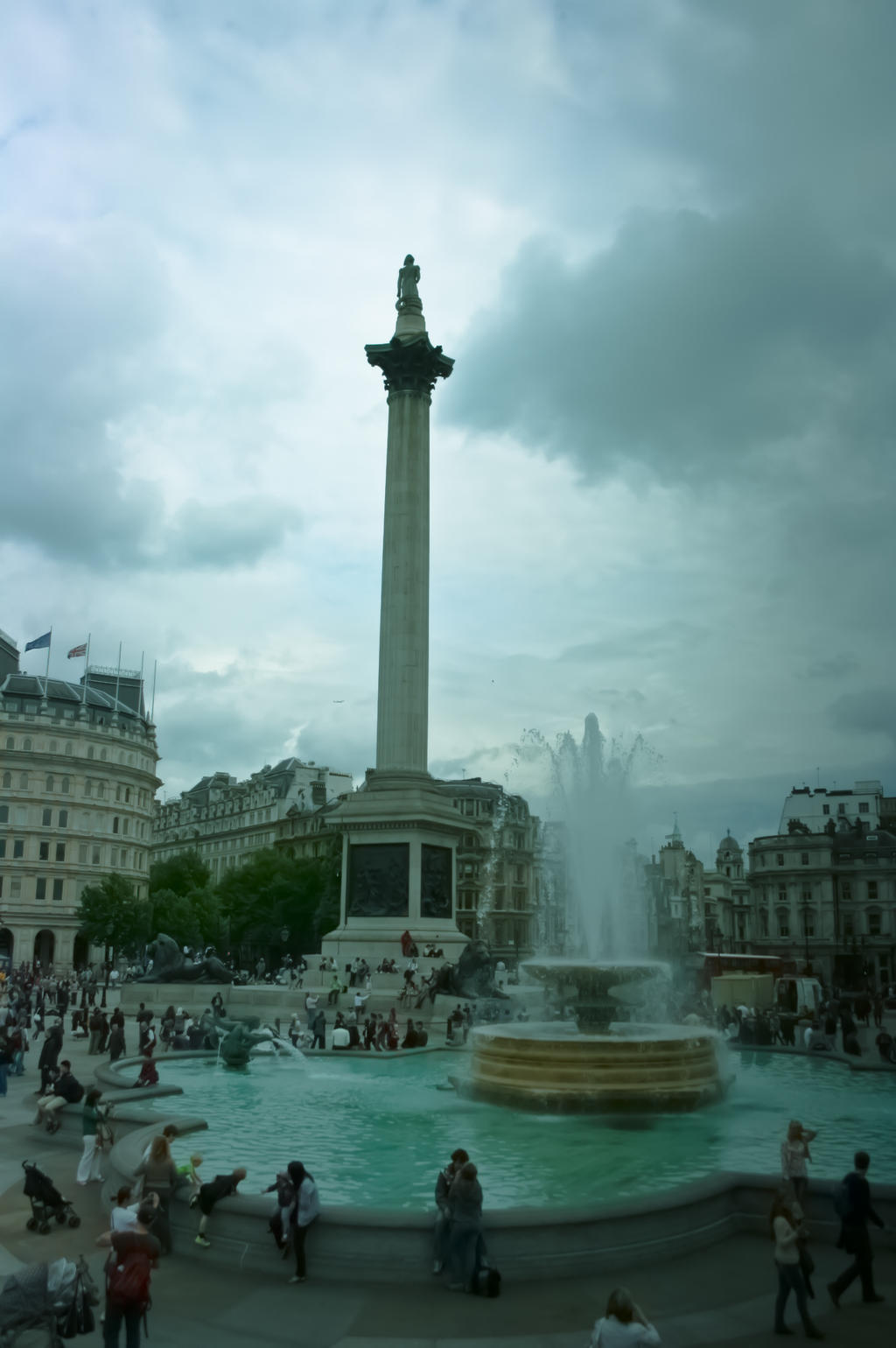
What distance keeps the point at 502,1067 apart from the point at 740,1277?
9.08m

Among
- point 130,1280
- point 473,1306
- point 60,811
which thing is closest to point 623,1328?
point 473,1306

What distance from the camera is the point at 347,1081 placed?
73.5 feet

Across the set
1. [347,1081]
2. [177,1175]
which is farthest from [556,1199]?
[347,1081]

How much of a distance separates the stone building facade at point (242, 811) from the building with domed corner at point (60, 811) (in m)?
21.9

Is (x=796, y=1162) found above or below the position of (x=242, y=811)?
below

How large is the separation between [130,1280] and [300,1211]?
225 cm

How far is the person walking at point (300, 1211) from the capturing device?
9.72 metres

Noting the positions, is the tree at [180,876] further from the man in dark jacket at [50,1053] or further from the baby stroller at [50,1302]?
the baby stroller at [50,1302]

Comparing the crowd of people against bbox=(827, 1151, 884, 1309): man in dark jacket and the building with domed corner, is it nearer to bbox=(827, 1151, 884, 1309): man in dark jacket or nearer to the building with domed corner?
bbox=(827, 1151, 884, 1309): man in dark jacket

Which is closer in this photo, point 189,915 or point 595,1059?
point 595,1059

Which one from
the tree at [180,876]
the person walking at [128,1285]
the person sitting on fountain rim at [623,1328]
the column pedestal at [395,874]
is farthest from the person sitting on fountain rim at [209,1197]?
the tree at [180,876]

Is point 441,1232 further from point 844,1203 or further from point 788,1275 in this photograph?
point 844,1203

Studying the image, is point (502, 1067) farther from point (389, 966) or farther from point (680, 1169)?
point (389, 966)

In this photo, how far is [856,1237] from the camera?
939 cm
